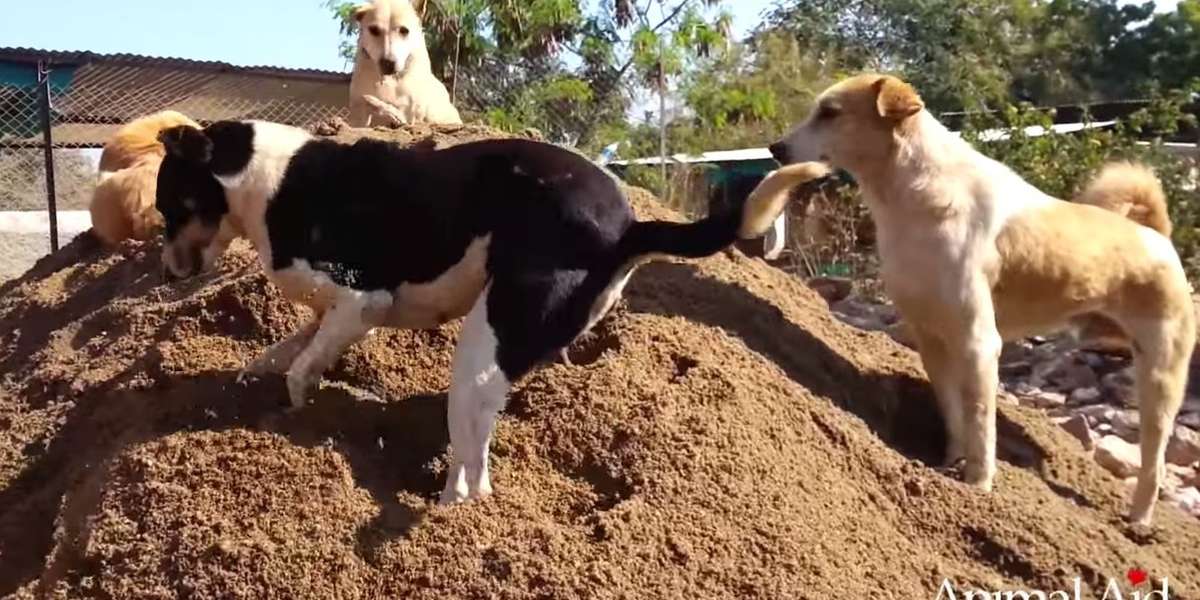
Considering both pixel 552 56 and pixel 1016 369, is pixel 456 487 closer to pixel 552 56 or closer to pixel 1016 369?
pixel 1016 369

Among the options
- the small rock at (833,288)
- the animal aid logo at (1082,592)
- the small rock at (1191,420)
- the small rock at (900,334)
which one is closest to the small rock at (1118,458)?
the small rock at (900,334)

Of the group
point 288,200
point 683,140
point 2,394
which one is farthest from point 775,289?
point 683,140

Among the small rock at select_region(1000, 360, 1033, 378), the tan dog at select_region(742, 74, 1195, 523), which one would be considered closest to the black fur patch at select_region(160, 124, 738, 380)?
the tan dog at select_region(742, 74, 1195, 523)

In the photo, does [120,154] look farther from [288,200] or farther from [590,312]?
[590,312]

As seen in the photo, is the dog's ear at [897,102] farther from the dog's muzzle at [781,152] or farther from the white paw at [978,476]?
the white paw at [978,476]

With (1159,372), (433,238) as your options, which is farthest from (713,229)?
(1159,372)

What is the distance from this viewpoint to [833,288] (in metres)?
10.2

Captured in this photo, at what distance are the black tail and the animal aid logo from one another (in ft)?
4.15

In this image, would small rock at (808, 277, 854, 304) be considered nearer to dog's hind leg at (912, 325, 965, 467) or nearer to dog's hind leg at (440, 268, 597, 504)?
dog's hind leg at (912, 325, 965, 467)

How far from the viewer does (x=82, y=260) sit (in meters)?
6.81

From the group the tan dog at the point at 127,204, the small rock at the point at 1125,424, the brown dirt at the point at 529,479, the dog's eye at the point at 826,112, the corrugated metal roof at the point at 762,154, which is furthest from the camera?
the corrugated metal roof at the point at 762,154

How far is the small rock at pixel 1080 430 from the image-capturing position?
6.37m

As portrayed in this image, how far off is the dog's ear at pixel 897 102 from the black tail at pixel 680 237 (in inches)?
59.9

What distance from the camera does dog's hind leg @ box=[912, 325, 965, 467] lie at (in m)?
5.07
